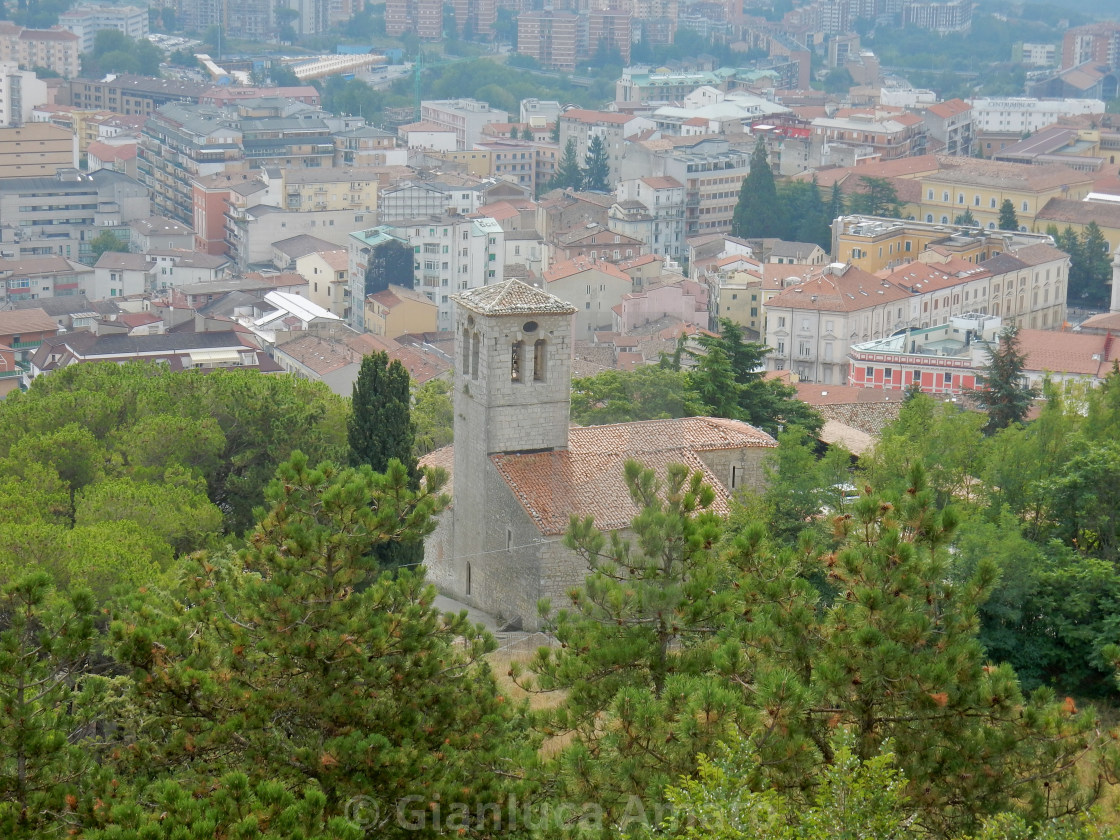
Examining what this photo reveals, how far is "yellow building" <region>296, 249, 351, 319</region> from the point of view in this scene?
226 ft

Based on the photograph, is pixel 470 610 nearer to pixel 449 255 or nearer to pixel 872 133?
pixel 449 255

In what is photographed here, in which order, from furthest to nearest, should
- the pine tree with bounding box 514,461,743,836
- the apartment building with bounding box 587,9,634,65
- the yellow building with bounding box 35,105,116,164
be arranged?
the apartment building with bounding box 587,9,634,65
the yellow building with bounding box 35,105,116,164
the pine tree with bounding box 514,461,743,836

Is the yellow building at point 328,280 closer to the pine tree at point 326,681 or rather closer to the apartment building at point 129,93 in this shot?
the apartment building at point 129,93

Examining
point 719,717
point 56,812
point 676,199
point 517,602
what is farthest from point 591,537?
point 676,199

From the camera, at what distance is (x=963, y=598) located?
13.3m

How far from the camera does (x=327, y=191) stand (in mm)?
80750

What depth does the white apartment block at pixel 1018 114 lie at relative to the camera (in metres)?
112

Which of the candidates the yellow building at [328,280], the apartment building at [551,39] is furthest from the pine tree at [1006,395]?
the apartment building at [551,39]

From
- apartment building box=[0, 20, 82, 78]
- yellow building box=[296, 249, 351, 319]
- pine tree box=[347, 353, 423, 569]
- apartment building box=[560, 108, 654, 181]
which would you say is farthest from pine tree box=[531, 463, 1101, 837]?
apartment building box=[0, 20, 82, 78]

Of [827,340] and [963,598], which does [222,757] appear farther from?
[827,340]

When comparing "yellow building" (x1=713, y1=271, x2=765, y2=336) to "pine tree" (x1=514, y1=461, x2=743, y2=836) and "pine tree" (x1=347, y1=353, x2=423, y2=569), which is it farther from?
"pine tree" (x1=514, y1=461, x2=743, y2=836)

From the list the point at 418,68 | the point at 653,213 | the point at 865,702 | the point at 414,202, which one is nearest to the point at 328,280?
the point at 414,202

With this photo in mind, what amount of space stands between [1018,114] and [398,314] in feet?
197

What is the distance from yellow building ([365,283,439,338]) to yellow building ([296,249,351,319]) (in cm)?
349
